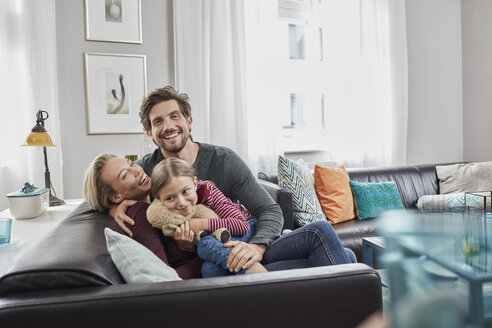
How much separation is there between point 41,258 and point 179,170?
1.83ft

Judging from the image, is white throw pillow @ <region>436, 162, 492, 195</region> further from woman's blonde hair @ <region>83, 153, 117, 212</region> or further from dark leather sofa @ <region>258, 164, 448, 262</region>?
woman's blonde hair @ <region>83, 153, 117, 212</region>

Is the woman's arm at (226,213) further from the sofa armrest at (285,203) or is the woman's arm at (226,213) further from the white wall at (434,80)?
the white wall at (434,80)

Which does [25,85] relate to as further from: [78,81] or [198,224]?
[198,224]

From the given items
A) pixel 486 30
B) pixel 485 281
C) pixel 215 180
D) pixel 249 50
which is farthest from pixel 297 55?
pixel 485 281

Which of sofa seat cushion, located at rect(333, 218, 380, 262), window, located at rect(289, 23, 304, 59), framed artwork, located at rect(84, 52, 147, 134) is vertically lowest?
sofa seat cushion, located at rect(333, 218, 380, 262)

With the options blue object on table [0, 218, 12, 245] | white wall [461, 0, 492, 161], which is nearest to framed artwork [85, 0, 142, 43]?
blue object on table [0, 218, 12, 245]

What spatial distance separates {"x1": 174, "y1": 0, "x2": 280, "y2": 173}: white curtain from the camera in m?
3.01

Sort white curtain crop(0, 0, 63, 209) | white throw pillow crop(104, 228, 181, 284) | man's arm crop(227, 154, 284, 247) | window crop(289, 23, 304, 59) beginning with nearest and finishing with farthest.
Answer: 1. white throw pillow crop(104, 228, 181, 284)
2. man's arm crop(227, 154, 284, 247)
3. white curtain crop(0, 0, 63, 209)
4. window crop(289, 23, 304, 59)

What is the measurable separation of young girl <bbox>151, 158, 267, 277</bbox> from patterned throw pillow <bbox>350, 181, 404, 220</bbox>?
4.87 ft

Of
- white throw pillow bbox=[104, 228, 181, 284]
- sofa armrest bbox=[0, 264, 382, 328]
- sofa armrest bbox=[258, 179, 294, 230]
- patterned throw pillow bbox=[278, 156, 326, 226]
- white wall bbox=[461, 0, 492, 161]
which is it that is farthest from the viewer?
white wall bbox=[461, 0, 492, 161]

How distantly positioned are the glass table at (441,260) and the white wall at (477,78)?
4249 mm

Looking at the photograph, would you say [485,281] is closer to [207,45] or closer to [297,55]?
[207,45]

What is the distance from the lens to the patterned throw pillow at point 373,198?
2.68 meters

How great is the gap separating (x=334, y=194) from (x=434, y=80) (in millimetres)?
2182
